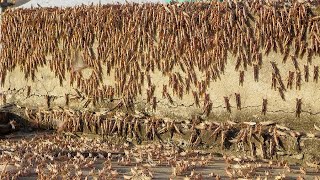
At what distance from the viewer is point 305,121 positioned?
739 centimetres

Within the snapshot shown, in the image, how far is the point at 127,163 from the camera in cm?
699

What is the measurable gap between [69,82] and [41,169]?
11.9 feet

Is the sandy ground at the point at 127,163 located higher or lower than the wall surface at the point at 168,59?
lower

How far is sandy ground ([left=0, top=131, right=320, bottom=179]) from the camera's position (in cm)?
618

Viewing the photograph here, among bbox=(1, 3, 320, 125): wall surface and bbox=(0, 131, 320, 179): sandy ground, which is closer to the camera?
bbox=(0, 131, 320, 179): sandy ground

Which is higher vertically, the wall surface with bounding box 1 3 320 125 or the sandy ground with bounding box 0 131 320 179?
the wall surface with bounding box 1 3 320 125

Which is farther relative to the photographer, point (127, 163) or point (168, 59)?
point (168, 59)

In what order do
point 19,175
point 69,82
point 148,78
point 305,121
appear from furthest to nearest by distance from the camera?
1. point 69,82
2. point 148,78
3. point 305,121
4. point 19,175

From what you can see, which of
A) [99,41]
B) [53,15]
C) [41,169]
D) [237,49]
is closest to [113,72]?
[99,41]

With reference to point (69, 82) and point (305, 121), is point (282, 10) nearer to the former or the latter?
point (305, 121)

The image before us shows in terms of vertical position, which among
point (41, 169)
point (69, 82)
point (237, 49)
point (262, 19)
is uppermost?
point (262, 19)

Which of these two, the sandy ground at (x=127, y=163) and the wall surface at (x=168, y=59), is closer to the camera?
the sandy ground at (x=127, y=163)

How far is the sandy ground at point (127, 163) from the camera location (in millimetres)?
6176

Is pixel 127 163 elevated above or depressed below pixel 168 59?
below
